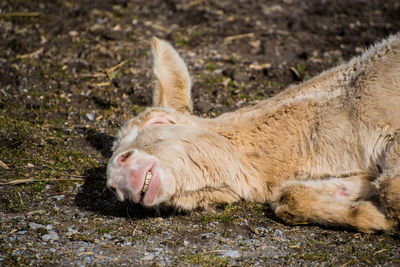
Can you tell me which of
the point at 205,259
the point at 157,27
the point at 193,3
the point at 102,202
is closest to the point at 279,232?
the point at 205,259

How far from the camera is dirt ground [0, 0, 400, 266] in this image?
3.74m

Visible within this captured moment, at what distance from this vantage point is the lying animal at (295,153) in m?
3.93

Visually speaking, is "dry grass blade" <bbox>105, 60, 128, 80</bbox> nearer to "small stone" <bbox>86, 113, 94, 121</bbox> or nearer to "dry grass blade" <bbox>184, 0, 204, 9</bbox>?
"small stone" <bbox>86, 113, 94, 121</bbox>

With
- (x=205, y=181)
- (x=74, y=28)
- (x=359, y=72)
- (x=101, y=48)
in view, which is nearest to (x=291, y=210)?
(x=205, y=181)

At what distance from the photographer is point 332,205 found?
160 inches

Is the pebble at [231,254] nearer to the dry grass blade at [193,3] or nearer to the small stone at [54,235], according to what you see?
the small stone at [54,235]

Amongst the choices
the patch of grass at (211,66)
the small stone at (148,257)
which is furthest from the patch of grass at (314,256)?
the patch of grass at (211,66)

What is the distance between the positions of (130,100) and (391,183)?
13.8ft

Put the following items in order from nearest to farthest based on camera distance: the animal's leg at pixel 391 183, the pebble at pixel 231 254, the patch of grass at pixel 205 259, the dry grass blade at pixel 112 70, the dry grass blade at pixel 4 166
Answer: the patch of grass at pixel 205 259, the pebble at pixel 231 254, the animal's leg at pixel 391 183, the dry grass blade at pixel 4 166, the dry grass blade at pixel 112 70

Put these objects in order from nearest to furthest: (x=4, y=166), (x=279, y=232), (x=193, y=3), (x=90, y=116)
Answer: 1. (x=279, y=232)
2. (x=4, y=166)
3. (x=90, y=116)
4. (x=193, y=3)

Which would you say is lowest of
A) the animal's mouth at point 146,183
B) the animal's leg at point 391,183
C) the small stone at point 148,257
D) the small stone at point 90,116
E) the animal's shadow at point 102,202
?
the animal's shadow at point 102,202

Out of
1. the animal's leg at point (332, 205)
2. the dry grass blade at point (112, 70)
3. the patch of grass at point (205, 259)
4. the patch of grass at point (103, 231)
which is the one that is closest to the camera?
the patch of grass at point (205, 259)

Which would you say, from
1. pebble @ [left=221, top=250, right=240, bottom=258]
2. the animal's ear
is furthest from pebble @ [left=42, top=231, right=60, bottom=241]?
the animal's ear

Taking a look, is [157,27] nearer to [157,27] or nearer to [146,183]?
[157,27]
